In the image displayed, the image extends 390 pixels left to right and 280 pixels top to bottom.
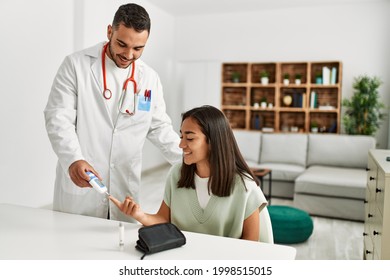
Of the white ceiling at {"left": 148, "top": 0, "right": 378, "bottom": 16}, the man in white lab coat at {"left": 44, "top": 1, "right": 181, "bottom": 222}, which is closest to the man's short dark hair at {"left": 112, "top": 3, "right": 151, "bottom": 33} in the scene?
the man in white lab coat at {"left": 44, "top": 1, "right": 181, "bottom": 222}

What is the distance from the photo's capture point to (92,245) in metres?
1.26

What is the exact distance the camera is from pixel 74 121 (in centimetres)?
179

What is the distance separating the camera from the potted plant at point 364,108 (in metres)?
5.45

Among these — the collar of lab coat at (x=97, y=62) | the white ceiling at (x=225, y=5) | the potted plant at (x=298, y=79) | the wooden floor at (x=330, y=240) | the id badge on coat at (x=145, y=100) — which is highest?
the white ceiling at (x=225, y=5)

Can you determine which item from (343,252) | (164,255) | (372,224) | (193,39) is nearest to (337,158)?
(343,252)

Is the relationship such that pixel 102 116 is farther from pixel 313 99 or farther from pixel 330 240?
pixel 313 99

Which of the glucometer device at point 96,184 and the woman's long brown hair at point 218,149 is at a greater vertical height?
the woman's long brown hair at point 218,149

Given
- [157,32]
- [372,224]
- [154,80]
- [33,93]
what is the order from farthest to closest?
[157,32], [33,93], [372,224], [154,80]

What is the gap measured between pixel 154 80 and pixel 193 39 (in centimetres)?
513

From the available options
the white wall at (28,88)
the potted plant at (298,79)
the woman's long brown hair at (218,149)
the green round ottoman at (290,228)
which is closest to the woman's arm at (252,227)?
the woman's long brown hair at (218,149)

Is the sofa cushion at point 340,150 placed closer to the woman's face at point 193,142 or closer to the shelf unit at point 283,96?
the shelf unit at point 283,96

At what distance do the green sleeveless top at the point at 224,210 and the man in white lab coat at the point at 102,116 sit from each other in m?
0.42

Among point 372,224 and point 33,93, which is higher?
point 33,93

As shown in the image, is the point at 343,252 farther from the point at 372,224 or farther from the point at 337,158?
the point at 337,158
